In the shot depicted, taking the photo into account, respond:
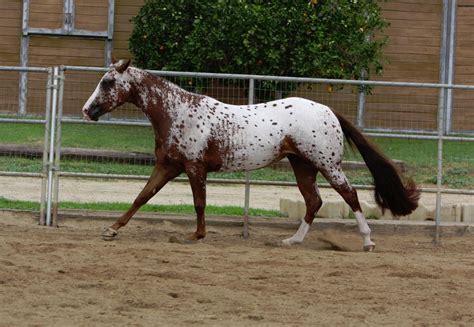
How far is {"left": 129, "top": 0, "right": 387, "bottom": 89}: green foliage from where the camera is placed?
1634 cm

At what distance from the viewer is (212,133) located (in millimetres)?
10250

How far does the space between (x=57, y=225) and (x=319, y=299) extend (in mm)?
4476

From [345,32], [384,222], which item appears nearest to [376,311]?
[384,222]

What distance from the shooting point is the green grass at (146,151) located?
1160 cm

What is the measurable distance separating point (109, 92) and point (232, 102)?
1.88 m

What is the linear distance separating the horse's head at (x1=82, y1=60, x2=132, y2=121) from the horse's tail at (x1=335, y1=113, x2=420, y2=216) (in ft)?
7.01

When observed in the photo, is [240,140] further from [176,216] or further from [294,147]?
[176,216]

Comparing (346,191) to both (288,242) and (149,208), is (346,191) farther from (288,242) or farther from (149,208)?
(149,208)

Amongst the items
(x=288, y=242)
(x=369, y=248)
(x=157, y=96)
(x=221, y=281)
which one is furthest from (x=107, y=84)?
(x=221, y=281)

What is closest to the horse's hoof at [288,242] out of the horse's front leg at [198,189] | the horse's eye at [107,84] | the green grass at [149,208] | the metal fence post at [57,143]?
the horse's front leg at [198,189]

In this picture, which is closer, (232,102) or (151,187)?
(151,187)

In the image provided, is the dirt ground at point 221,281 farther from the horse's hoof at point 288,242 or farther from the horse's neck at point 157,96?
the horse's neck at point 157,96

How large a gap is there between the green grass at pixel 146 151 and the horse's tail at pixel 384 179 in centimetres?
45

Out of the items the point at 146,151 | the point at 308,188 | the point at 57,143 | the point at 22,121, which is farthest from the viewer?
the point at 146,151
